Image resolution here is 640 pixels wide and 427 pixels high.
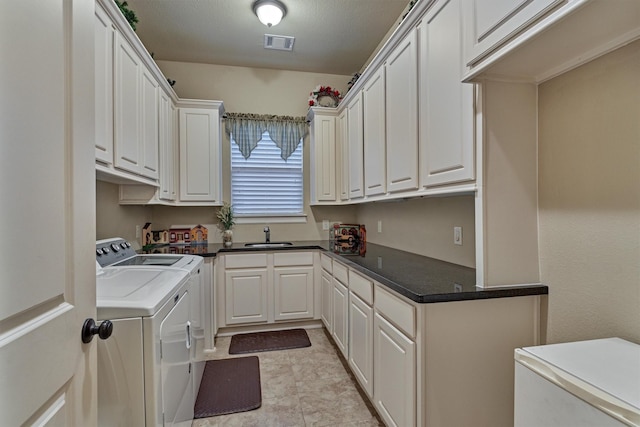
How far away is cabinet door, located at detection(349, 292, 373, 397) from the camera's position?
183cm

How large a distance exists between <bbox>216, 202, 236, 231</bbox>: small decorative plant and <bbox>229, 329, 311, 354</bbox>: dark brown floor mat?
118 centimetres

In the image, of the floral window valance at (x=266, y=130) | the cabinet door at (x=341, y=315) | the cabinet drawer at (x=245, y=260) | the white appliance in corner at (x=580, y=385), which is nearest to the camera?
the white appliance in corner at (x=580, y=385)

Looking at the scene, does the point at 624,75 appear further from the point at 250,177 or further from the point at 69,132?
the point at 250,177

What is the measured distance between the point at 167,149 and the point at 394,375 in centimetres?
268

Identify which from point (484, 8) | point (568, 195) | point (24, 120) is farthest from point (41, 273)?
point (568, 195)

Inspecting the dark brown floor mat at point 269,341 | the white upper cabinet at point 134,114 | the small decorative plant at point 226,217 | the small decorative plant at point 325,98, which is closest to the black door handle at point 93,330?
the white upper cabinet at point 134,114

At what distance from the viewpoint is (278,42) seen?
2998 mm

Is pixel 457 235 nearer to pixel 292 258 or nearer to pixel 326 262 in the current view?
pixel 326 262

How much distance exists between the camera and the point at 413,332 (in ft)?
4.35

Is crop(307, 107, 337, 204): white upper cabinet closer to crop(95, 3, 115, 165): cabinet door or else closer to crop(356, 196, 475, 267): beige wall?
crop(356, 196, 475, 267): beige wall

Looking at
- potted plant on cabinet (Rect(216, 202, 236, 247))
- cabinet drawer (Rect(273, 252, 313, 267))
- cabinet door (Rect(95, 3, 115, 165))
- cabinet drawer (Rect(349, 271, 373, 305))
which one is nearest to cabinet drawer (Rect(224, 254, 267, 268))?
cabinet drawer (Rect(273, 252, 313, 267))

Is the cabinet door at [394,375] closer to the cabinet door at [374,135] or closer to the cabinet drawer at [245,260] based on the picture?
the cabinet door at [374,135]

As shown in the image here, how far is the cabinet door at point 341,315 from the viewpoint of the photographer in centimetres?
230

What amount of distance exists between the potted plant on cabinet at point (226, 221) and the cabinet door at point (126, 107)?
130 cm
